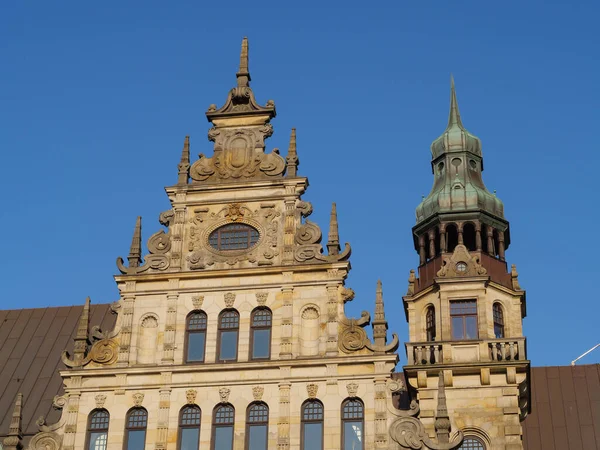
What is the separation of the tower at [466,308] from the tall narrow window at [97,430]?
27.1 ft

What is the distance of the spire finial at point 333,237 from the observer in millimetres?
31266

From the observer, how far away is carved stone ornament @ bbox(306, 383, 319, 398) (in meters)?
29.5

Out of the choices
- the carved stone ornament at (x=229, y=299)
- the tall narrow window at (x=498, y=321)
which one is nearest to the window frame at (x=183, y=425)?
the carved stone ornament at (x=229, y=299)

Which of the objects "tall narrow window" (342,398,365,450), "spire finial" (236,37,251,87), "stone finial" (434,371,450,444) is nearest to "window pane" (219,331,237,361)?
"tall narrow window" (342,398,365,450)

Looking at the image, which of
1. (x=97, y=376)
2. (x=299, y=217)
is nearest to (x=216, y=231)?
(x=299, y=217)

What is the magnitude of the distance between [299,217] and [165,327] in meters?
4.39

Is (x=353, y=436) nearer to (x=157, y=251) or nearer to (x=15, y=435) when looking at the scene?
(x=157, y=251)

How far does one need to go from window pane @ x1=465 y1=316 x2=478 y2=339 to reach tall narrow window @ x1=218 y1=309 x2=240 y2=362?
7.07m

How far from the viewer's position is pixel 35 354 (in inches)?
1433

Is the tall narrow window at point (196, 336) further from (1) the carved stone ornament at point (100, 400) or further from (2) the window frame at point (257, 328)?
(1) the carved stone ornament at point (100, 400)

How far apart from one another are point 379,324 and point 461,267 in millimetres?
6272

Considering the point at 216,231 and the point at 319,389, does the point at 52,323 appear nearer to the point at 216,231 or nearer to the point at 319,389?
the point at 216,231

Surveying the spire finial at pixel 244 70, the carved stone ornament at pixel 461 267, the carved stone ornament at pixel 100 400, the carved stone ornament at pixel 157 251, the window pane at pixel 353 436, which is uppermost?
the spire finial at pixel 244 70

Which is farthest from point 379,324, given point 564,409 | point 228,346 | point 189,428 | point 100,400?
point 564,409
